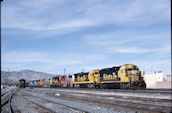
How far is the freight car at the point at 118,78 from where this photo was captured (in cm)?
2627

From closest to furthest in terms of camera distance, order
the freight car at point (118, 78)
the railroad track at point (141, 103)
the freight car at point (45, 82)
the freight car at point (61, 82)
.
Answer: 1. the railroad track at point (141, 103)
2. the freight car at point (118, 78)
3. the freight car at point (61, 82)
4. the freight car at point (45, 82)

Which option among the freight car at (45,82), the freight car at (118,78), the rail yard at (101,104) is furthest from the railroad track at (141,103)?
the freight car at (45,82)

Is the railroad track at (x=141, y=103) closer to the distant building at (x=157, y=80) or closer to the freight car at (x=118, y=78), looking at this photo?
the freight car at (x=118, y=78)

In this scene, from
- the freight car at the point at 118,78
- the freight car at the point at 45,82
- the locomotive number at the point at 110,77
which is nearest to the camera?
the freight car at the point at 118,78

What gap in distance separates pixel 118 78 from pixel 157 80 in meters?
32.1

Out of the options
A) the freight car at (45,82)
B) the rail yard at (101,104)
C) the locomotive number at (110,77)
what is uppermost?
the locomotive number at (110,77)

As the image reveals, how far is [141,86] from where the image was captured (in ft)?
85.0

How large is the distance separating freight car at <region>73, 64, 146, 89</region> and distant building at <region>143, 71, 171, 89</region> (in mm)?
17468

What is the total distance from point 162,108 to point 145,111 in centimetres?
86

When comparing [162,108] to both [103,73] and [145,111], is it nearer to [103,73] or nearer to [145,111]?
[145,111]

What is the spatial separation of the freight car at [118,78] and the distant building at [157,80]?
17.5 meters

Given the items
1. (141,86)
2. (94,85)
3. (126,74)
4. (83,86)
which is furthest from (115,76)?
(83,86)

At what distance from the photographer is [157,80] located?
56312 millimetres

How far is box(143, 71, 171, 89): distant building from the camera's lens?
44112mm
